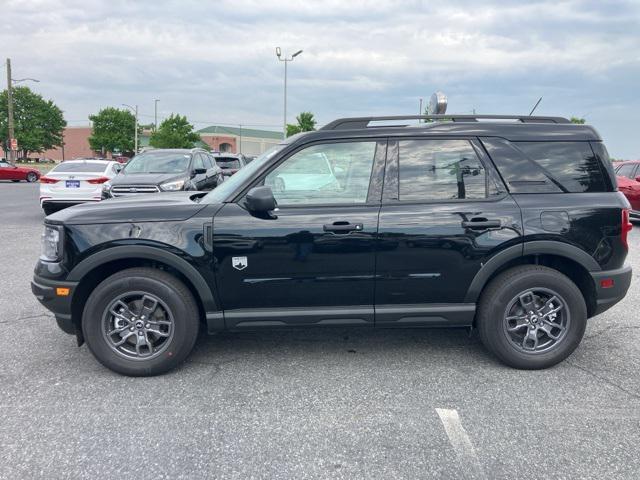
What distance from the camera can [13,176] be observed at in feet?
95.1

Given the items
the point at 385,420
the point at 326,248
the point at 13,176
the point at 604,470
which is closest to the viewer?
the point at 604,470

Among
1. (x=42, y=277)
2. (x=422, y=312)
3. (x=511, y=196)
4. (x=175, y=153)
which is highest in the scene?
(x=175, y=153)

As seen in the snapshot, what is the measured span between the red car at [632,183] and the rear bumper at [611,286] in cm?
861

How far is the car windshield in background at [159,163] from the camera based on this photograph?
1121 centimetres

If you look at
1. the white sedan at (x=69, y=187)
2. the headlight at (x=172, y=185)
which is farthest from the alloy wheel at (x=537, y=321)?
the white sedan at (x=69, y=187)

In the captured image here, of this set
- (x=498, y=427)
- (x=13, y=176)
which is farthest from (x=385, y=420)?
(x=13, y=176)

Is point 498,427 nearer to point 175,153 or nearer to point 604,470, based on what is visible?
point 604,470

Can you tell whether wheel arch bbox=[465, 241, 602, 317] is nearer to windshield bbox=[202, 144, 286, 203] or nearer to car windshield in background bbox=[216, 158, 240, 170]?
windshield bbox=[202, 144, 286, 203]

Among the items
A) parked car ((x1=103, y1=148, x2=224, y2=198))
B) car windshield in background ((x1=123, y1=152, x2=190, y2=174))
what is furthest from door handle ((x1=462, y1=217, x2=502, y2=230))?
car windshield in background ((x1=123, y1=152, x2=190, y2=174))

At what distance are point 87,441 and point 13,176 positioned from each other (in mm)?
31311

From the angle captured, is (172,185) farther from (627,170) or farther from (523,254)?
(627,170)

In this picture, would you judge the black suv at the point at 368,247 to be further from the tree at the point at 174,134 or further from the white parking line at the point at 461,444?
the tree at the point at 174,134

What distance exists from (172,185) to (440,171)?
766 cm

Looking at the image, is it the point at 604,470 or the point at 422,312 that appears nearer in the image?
the point at 604,470
